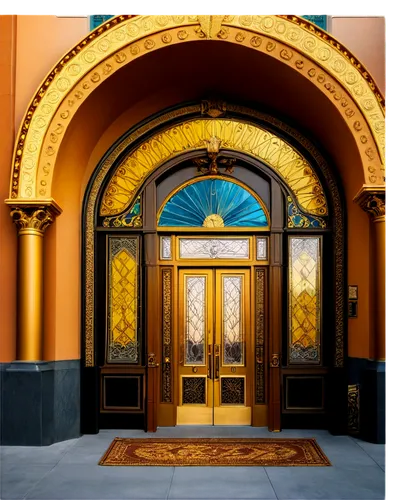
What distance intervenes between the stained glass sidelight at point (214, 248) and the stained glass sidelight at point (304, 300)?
0.67 m

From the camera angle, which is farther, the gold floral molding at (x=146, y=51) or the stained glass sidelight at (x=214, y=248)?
the stained glass sidelight at (x=214, y=248)

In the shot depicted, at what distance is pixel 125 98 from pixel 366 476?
5.38 m

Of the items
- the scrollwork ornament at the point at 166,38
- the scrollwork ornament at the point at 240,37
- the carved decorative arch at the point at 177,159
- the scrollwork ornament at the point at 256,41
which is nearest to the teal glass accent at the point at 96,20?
the scrollwork ornament at the point at 166,38

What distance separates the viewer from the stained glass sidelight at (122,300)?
320 inches

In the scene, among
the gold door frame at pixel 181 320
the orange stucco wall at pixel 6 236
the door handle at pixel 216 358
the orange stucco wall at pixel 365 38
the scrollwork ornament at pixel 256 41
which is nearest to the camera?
the scrollwork ornament at pixel 256 41

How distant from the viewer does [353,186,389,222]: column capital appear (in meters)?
7.22

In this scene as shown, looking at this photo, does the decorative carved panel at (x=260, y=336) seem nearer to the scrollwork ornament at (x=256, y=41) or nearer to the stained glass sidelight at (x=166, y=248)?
the stained glass sidelight at (x=166, y=248)

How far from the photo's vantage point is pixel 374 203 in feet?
24.1

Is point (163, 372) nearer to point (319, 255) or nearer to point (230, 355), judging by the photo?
point (230, 355)

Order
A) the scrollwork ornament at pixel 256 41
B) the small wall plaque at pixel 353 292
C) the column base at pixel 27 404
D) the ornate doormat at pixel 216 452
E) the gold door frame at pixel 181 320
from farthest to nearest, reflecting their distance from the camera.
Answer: the gold door frame at pixel 181 320
the small wall plaque at pixel 353 292
the scrollwork ornament at pixel 256 41
the column base at pixel 27 404
the ornate doormat at pixel 216 452

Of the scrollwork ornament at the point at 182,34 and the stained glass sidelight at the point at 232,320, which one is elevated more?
the scrollwork ornament at the point at 182,34

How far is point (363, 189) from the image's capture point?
23.6 ft

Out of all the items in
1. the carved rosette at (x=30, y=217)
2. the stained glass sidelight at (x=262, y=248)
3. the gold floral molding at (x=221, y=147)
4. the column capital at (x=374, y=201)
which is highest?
the gold floral molding at (x=221, y=147)
